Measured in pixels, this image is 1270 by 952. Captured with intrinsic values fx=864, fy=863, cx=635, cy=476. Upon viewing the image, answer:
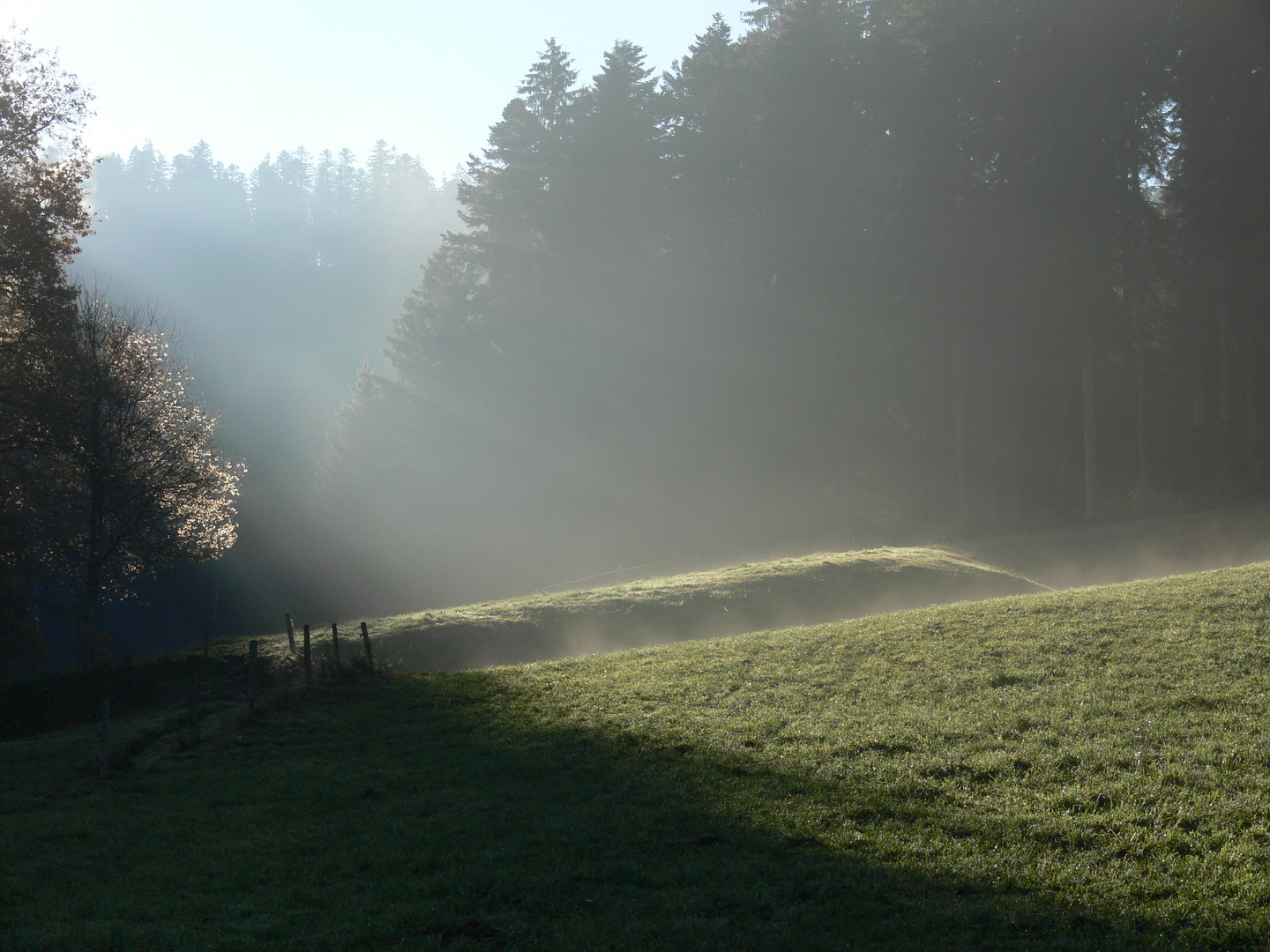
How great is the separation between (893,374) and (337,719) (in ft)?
123

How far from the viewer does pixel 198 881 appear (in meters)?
8.13

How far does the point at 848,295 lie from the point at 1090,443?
14474 millimetres

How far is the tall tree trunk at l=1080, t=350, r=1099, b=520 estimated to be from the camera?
119ft

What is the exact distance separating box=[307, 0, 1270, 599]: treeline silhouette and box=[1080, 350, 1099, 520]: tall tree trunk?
0.15 meters

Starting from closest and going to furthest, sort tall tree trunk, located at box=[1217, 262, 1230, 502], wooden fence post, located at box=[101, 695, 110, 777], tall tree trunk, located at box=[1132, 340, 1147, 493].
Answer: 1. wooden fence post, located at box=[101, 695, 110, 777]
2. tall tree trunk, located at box=[1217, 262, 1230, 502]
3. tall tree trunk, located at box=[1132, 340, 1147, 493]

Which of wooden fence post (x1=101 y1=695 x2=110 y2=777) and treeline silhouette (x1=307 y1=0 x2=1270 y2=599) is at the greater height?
treeline silhouette (x1=307 y1=0 x2=1270 y2=599)

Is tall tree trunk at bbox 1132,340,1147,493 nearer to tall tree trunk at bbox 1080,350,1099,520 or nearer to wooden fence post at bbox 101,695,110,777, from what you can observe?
tall tree trunk at bbox 1080,350,1099,520

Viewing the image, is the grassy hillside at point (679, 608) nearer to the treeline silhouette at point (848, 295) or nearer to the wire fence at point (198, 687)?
the wire fence at point (198, 687)

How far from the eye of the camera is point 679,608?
78.3 ft

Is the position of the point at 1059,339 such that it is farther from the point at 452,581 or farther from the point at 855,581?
the point at 452,581

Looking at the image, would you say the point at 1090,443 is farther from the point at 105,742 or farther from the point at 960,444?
the point at 105,742

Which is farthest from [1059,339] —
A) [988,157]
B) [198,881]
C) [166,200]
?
[166,200]

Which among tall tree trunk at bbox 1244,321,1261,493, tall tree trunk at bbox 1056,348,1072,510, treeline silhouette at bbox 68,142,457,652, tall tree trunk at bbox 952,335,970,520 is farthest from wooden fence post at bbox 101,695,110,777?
treeline silhouette at bbox 68,142,457,652

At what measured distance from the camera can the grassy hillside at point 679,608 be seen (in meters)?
22.1
